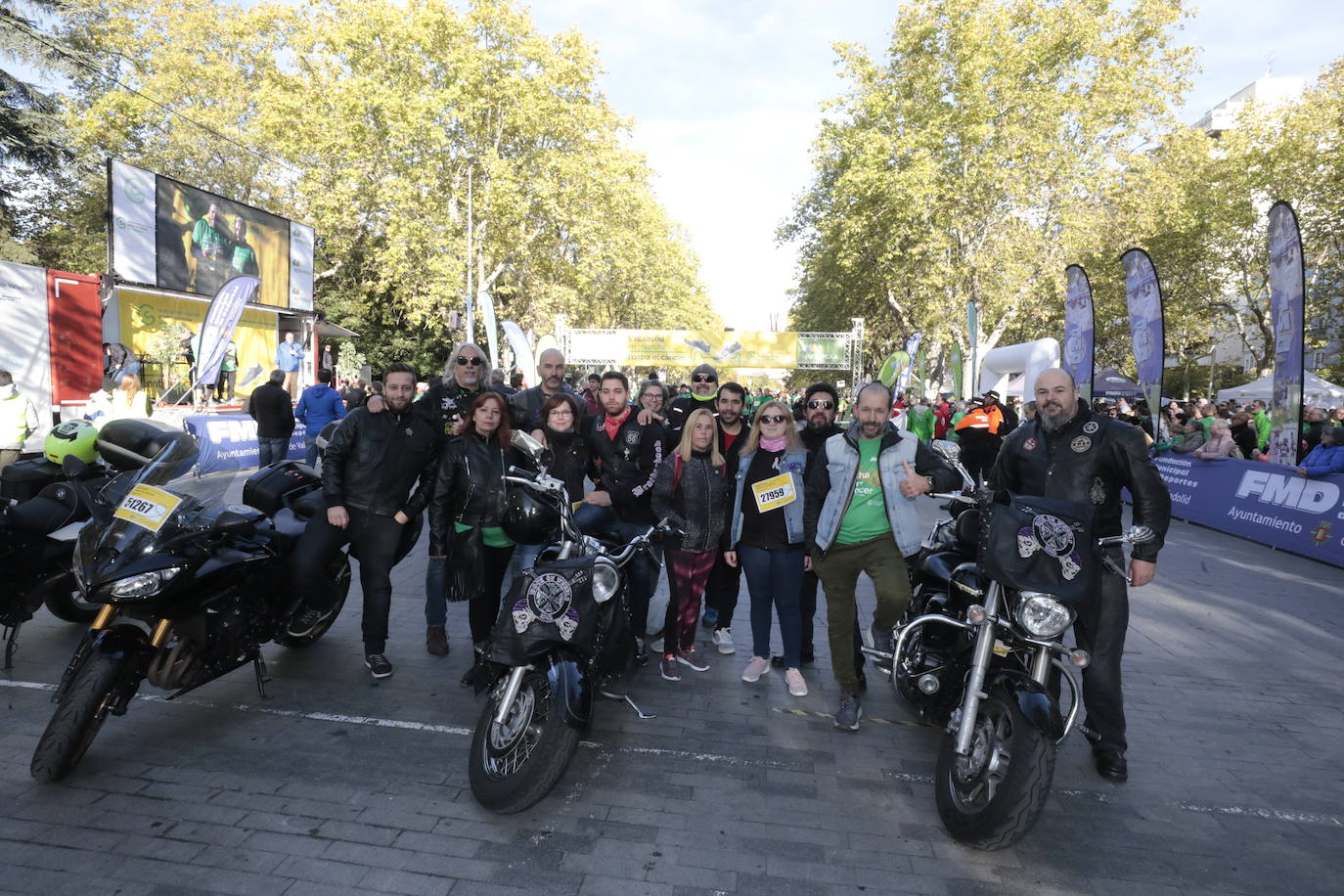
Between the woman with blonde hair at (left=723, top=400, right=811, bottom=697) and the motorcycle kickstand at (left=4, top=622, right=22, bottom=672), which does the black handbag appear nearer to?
the woman with blonde hair at (left=723, top=400, right=811, bottom=697)

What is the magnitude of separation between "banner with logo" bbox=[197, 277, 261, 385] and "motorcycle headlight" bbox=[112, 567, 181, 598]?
12821 millimetres

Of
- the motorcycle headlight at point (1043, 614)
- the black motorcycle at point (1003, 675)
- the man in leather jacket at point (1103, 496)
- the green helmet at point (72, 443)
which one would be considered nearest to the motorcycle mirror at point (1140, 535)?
the black motorcycle at point (1003, 675)

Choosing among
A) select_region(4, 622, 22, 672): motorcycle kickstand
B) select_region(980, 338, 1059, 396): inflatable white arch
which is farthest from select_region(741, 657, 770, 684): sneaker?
select_region(980, 338, 1059, 396): inflatable white arch

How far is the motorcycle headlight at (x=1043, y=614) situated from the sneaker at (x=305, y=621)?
13.1ft

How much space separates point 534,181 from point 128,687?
28768 millimetres

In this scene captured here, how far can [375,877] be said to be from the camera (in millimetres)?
2740

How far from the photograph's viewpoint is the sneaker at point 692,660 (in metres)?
4.95

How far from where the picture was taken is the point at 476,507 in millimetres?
4441

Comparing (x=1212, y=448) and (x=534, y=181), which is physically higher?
(x=534, y=181)

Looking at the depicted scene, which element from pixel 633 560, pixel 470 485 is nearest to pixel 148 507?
pixel 470 485

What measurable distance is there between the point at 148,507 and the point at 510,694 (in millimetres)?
1763

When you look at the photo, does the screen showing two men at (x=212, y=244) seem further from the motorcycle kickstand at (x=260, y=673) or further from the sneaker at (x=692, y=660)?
the sneaker at (x=692, y=660)

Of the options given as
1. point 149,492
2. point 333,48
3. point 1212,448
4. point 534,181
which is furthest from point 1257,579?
point 333,48

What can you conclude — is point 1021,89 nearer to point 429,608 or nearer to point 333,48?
point 333,48
